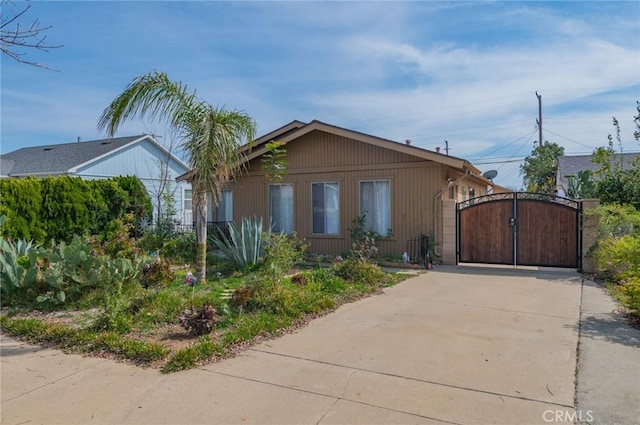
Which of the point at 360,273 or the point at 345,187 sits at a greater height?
the point at 345,187

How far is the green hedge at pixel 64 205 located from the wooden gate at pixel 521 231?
10973 mm

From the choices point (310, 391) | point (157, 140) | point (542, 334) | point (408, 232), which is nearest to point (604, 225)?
point (408, 232)

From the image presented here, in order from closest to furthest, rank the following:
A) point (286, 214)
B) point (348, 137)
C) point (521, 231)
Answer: point (521, 231) < point (348, 137) < point (286, 214)

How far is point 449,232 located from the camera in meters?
11.0

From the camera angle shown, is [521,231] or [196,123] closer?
[196,123]

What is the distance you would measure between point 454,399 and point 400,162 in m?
8.48

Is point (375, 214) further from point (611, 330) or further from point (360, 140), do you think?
point (611, 330)

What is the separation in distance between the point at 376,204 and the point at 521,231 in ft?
12.0

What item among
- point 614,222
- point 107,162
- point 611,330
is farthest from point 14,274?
point 107,162

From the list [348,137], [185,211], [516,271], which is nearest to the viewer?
[516,271]

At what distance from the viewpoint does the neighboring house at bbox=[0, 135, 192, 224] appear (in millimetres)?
20297

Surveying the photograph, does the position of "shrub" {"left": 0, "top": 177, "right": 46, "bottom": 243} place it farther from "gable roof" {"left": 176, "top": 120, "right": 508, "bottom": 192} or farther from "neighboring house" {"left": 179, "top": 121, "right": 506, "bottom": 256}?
"neighboring house" {"left": 179, "top": 121, "right": 506, "bottom": 256}

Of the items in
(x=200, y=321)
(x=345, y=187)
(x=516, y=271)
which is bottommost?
(x=516, y=271)

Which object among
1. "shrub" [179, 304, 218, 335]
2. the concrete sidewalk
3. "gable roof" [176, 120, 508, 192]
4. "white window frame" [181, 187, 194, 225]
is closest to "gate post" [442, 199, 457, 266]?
"gable roof" [176, 120, 508, 192]
